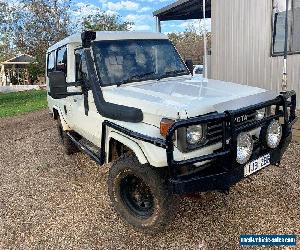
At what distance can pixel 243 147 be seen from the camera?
315 cm

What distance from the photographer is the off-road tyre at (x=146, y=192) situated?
3.12 meters

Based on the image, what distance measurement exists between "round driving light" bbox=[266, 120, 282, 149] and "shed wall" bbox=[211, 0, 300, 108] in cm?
496

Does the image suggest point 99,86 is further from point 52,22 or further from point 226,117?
point 52,22

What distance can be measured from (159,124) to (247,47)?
23.0 ft

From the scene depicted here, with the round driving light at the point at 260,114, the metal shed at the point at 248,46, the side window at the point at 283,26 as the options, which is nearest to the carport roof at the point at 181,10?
the metal shed at the point at 248,46

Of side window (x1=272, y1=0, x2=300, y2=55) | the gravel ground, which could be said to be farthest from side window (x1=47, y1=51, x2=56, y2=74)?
side window (x1=272, y1=0, x2=300, y2=55)

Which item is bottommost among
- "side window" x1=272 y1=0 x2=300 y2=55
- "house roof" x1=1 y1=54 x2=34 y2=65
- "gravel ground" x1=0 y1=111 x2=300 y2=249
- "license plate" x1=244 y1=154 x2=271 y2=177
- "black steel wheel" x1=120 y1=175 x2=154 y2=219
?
"gravel ground" x1=0 y1=111 x2=300 y2=249

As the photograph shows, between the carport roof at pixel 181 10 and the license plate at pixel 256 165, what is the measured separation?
9986mm

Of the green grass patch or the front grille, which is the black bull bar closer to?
→ the front grille

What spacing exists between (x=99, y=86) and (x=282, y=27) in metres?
6.31

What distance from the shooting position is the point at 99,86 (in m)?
4.07

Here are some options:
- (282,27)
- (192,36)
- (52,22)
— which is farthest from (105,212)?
(192,36)

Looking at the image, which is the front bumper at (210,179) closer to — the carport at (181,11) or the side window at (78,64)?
the side window at (78,64)

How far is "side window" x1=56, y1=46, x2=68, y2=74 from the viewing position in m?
5.54
